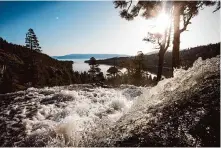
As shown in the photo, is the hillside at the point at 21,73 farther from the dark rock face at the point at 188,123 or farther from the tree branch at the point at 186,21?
the dark rock face at the point at 188,123

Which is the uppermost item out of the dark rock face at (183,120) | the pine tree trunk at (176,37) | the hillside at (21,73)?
the pine tree trunk at (176,37)

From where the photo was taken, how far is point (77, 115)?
635 cm

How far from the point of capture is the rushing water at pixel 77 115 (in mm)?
3947

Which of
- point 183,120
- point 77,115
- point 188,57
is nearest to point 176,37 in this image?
point 77,115

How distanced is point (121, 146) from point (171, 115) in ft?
2.89

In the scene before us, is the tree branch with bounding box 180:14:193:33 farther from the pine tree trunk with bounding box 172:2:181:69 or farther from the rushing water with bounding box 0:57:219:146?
the rushing water with bounding box 0:57:219:146

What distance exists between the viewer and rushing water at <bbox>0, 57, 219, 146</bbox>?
155 inches

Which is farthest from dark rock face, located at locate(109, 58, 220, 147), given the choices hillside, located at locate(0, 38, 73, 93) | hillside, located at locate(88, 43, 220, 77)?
hillside, located at locate(0, 38, 73, 93)

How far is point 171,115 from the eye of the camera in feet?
10.8

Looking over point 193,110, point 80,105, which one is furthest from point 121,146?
point 80,105

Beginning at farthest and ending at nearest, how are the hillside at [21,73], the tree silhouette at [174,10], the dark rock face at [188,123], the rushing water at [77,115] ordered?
the hillside at [21,73]
the tree silhouette at [174,10]
the rushing water at [77,115]
the dark rock face at [188,123]

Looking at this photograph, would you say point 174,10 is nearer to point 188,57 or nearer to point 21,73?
point 21,73

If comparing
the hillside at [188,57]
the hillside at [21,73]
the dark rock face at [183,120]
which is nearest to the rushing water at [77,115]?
the dark rock face at [183,120]

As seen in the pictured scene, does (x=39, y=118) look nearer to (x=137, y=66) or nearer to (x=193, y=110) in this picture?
(x=193, y=110)
